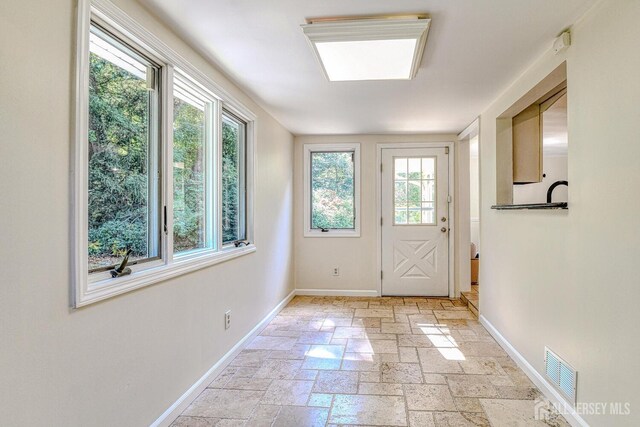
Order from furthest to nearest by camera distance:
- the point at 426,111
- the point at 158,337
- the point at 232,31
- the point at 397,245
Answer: the point at 397,245, the point at 426,111, the point at 232,31, the point at 158,337

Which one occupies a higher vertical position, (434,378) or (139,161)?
(139,161)

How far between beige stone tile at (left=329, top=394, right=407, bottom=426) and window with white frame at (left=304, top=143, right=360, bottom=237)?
8.96 ft

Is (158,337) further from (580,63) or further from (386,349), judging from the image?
(580,63)

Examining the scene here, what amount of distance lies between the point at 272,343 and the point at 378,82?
2.30 meters

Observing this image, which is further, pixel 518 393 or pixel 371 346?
pixel 371 346

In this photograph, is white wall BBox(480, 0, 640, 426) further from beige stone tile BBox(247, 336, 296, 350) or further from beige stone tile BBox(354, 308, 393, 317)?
beige stone tile BBox(247, 336, 296, 350)

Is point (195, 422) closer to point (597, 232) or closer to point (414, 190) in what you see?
point (597, 232)

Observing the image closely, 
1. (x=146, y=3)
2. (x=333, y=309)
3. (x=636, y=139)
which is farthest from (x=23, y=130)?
(x=333, y=309)

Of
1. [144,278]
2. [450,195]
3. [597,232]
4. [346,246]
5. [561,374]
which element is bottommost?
[561,374]

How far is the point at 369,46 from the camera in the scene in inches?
81.2

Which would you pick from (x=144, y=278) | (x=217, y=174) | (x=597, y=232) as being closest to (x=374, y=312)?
(x=217, y=174)

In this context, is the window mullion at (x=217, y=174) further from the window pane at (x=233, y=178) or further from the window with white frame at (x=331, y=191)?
the window with white frame at (x=331, y=191)

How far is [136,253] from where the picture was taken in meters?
1.80

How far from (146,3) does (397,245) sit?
3841mm
